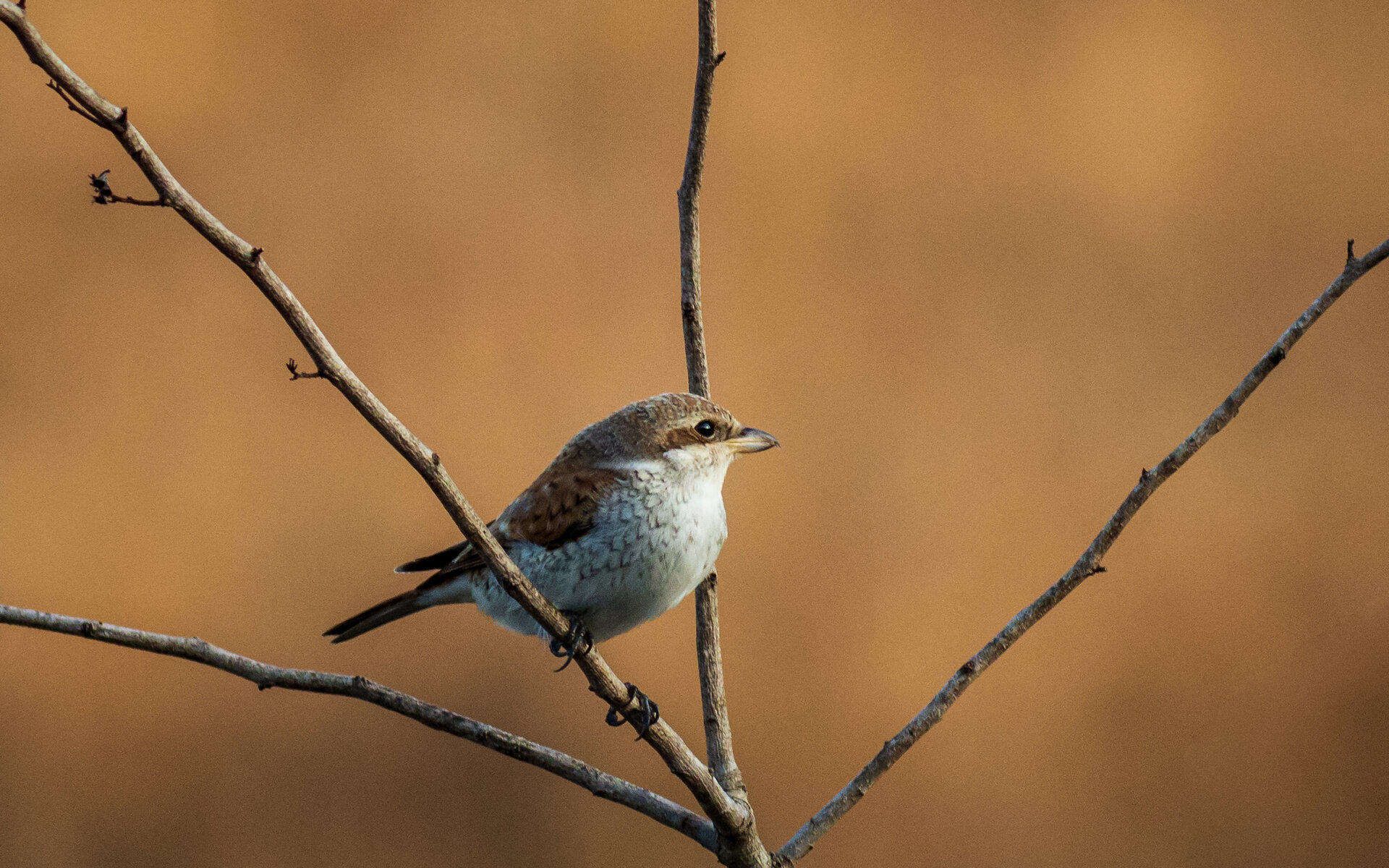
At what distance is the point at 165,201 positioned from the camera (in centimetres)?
129

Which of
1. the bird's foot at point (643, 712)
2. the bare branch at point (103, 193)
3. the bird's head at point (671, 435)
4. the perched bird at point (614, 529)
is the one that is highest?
the bare branch at point (103, 193)

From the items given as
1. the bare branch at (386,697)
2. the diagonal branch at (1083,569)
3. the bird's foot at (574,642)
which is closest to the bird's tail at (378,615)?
the bird's foot at (574,642)

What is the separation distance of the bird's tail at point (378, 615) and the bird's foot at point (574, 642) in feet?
1.52

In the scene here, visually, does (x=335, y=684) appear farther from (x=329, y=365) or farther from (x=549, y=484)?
(x=549, y=484)

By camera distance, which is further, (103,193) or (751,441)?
(751,441)

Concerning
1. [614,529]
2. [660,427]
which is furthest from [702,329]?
[614,529]

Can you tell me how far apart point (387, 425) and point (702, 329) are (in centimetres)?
89

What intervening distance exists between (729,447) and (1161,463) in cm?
99

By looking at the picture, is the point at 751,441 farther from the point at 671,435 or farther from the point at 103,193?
the point at 103,193

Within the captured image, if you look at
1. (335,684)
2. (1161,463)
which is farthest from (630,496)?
(1161,463)

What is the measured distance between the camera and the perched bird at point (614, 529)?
7.02 feet

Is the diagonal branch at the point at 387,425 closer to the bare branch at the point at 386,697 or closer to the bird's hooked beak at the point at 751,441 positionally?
the bare branch at the point at 386,697

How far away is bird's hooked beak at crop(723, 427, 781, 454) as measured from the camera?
96.1 inches

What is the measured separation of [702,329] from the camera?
2.23 metres
